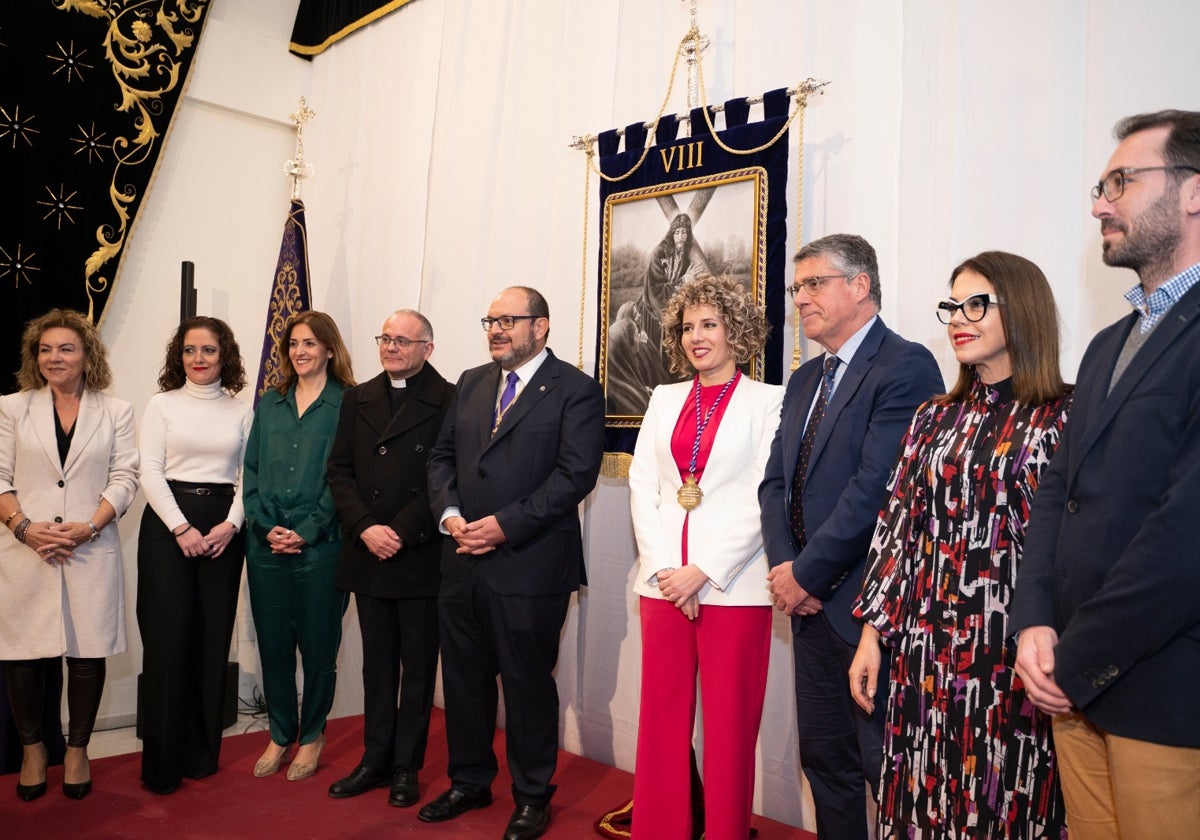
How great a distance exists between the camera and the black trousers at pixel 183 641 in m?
3.58

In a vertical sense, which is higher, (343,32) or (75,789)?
→ (343,32)

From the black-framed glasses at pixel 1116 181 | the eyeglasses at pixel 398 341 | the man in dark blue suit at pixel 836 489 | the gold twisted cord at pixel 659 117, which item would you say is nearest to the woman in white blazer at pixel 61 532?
the eyeglasses at pixel 398 341

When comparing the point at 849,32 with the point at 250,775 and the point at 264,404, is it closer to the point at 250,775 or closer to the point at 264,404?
the point at 264,404

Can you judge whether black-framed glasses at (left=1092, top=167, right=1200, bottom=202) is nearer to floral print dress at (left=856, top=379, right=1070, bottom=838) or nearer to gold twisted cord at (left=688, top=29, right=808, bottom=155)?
floral print dress at (left=856, top=379, right=1070, bottom=838)

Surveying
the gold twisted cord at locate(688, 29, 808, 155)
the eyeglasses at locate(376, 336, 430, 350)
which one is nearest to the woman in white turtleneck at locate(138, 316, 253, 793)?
the eyeglasses at locate(376, 336, 430, 350)

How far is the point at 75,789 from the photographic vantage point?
3441mm

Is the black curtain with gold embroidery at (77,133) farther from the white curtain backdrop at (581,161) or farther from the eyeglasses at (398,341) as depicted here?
the eyeglasses at (398,341)

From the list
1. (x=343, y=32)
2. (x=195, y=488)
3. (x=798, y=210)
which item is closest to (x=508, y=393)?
(x=798, y=210)

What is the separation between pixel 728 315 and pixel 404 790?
81.8 inches

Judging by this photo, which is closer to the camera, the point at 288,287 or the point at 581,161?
the point at 581,161

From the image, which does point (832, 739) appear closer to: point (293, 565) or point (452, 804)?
point (452, 804)

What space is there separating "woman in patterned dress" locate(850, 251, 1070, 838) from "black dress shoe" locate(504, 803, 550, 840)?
141 cm

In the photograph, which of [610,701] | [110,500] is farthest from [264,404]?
[610,701]

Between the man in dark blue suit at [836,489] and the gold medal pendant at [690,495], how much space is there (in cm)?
21
